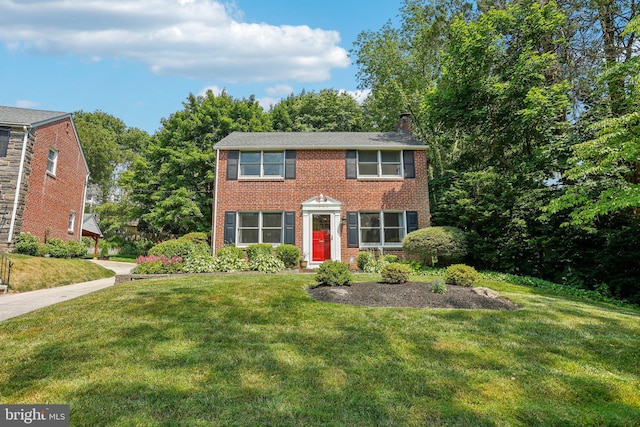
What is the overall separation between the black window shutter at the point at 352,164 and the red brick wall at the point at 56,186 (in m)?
13.9

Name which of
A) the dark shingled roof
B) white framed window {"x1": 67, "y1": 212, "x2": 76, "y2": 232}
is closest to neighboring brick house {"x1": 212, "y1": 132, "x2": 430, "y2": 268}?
the dark shingled roof

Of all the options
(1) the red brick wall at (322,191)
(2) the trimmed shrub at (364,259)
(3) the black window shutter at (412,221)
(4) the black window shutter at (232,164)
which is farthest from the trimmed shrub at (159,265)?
(3) the black window shutter at (412,221)

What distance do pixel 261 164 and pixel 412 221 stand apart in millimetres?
7101

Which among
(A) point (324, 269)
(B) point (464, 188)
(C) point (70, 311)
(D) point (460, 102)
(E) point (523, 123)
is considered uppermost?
(D) point (460, 102)

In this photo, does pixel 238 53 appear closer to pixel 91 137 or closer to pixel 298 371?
pixel 298 371

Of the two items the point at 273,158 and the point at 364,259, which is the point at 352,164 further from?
the point at 364,259

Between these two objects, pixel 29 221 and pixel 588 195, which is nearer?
pixel 588 195

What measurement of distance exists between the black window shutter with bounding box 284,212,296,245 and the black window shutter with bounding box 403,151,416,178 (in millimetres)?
5344

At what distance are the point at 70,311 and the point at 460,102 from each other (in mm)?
14696

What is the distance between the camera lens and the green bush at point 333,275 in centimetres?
766

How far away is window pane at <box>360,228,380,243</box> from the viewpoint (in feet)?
46.0

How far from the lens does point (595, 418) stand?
2.55 meters

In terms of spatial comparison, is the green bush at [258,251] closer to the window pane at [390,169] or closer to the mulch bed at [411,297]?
the mulch bed at [411,297]

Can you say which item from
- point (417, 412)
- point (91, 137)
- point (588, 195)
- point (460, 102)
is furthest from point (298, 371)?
point (91, 137)
